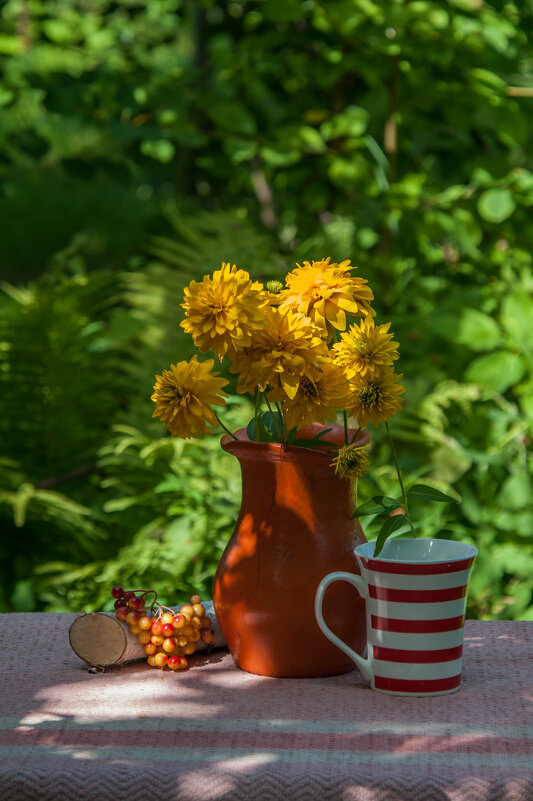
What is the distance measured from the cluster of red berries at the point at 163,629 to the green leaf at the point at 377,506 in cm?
20

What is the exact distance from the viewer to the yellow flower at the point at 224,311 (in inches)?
31.4

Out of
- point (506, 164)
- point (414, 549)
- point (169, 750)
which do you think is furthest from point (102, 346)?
point (169, 750)

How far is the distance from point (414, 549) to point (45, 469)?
5.50 feet

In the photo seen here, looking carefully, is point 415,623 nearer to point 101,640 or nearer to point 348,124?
point 101,640

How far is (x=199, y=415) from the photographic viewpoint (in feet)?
2.73

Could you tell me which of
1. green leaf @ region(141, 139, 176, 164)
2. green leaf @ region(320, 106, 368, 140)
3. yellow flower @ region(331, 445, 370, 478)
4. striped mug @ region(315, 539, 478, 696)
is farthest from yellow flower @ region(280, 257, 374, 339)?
green leaf @ region(320, 106, 368, 140)

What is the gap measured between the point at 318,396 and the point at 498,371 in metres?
1.42

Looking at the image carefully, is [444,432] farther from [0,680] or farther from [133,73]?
[0,680]

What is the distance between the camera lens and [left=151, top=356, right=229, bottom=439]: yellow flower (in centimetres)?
83

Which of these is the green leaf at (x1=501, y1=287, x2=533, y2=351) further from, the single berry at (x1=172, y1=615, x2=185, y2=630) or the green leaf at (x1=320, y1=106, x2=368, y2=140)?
the single berry at (x1=172, y1=615, x2=185, y2=630)

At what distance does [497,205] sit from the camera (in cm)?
235

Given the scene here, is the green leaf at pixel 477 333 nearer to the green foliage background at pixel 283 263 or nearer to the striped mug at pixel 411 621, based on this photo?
the green foliage background at pixel 283 263

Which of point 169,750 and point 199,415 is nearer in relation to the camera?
point 169,750

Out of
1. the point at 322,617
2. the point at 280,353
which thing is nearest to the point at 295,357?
the point at 280,353
